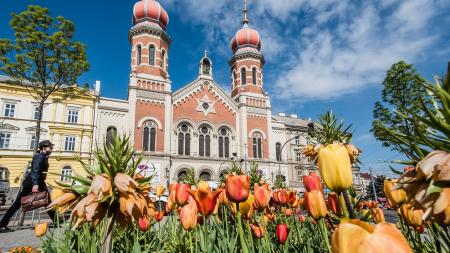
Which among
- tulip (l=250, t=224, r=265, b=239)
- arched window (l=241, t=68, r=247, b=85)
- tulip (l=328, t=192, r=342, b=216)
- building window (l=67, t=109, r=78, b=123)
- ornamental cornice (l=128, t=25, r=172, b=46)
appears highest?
ornamental cornice (l=128, t=25, r=172, b=46)

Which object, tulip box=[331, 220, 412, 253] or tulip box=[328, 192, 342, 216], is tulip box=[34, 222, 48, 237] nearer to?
tulip box=[328, 192, 342, 216]

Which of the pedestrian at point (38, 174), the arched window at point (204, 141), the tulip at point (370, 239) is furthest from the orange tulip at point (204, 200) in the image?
the arched window at point (204, 141)

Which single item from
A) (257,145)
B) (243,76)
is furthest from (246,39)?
(257,145)

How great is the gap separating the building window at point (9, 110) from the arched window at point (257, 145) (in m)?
23.2

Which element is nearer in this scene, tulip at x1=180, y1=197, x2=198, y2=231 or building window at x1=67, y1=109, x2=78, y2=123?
tulip at x1=180, y1=197, x2=198, y2=231

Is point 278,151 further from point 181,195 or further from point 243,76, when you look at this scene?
point 181,195

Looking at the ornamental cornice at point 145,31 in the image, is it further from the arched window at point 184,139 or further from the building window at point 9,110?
the building window at point 9,110

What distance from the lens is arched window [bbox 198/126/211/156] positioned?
2816 cm

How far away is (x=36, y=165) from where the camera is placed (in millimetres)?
5711

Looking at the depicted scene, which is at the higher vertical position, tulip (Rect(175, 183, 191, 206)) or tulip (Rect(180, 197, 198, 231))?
tulip (Rect(175, 183, 191, 206))

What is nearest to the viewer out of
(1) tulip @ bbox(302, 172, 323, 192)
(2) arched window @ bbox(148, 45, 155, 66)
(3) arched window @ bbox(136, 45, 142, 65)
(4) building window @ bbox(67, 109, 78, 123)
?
(1) tulip @ bbox(302, 172, 323, 192)

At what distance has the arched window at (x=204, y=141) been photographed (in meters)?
28.2

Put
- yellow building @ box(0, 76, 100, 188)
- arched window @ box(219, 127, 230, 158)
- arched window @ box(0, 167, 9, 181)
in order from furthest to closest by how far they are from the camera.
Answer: arched window @ box(219, 127, 230, 158) → yellow building @ box(0, 76, 100, 188) → arched window @ box(0, 167, 9, 181)

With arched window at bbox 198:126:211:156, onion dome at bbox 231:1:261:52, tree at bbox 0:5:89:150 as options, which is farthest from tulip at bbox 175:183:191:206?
onion dome at bbox 231:1:261:52
